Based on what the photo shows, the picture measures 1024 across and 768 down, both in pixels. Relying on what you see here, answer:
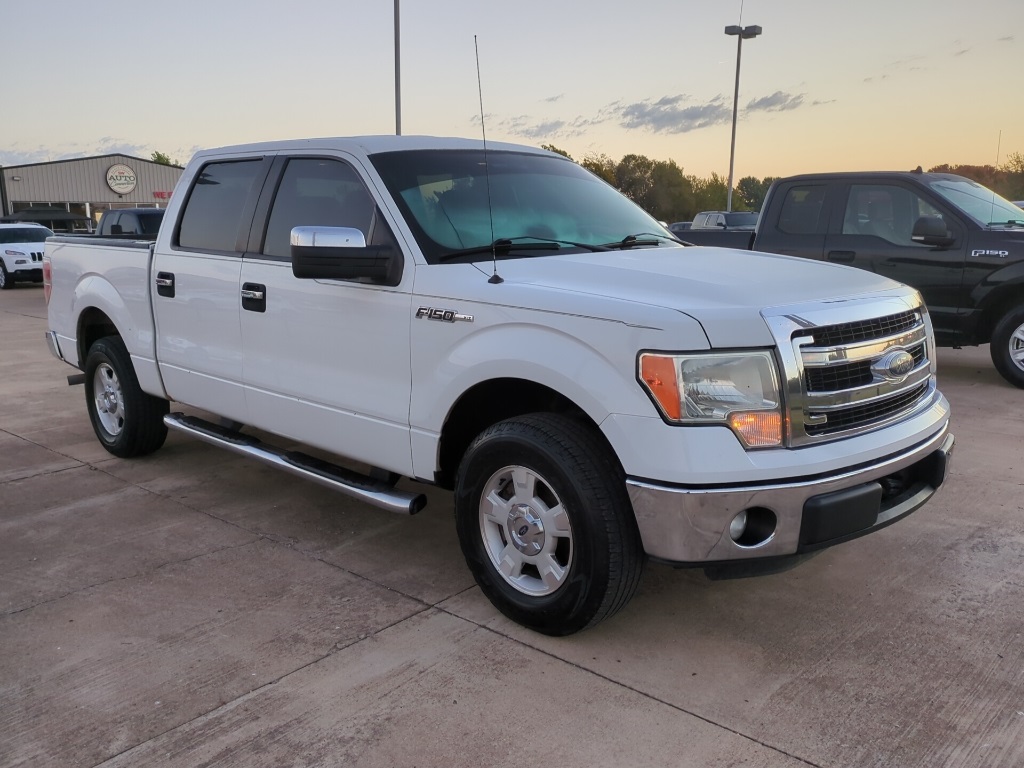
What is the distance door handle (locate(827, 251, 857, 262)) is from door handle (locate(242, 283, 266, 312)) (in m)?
5.88

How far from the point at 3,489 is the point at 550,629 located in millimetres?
3773

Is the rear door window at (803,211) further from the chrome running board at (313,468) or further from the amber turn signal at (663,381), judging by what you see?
the amber turn signal at (663,381)

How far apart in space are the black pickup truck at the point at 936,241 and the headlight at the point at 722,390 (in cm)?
524

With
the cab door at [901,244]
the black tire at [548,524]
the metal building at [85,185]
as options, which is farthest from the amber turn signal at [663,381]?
the metal building at [85,185]

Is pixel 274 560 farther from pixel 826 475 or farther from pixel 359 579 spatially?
pixel 826 475

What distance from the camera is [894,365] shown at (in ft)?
10.9

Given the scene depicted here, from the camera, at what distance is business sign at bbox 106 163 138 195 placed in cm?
4950

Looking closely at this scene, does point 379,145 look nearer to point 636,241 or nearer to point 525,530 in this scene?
point 636,241

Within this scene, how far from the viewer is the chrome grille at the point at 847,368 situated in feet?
9.80

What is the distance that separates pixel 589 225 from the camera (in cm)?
431

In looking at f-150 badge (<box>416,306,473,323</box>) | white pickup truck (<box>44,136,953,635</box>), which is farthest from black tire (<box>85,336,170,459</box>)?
f-150 badge (<box>416,306,473,323</box>)

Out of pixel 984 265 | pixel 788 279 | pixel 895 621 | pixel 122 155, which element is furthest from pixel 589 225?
pixel 122 155

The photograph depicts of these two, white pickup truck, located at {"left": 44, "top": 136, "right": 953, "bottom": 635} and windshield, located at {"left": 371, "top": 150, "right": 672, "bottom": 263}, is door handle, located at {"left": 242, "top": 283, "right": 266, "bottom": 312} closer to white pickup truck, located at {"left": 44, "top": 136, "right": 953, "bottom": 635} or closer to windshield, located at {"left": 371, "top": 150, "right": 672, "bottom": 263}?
white pickup truck, located at {"left": 44, "top": 136, "right": 953, "bottom": 635}

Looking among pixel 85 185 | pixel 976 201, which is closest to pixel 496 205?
pixel 976 201
